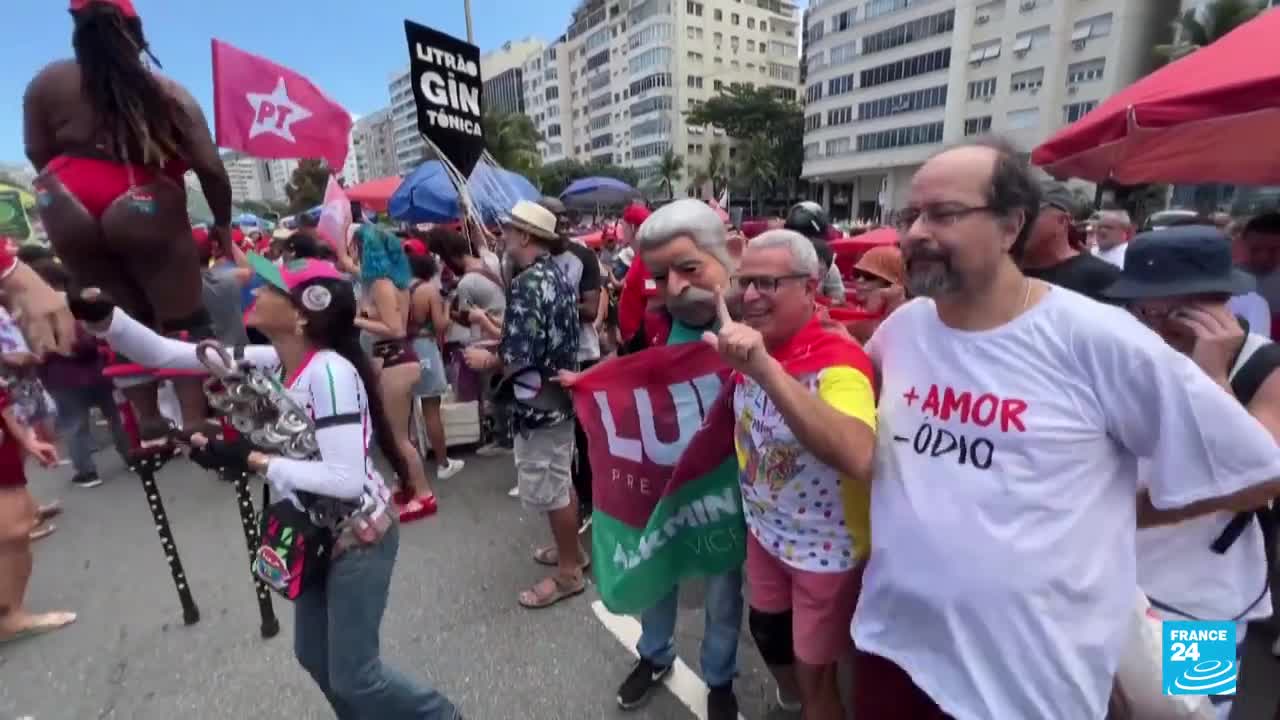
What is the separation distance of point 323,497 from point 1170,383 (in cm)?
218

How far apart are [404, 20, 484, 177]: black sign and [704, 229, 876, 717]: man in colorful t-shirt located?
10.3ft

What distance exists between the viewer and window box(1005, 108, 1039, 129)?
3497cm

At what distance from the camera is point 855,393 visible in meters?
1.57

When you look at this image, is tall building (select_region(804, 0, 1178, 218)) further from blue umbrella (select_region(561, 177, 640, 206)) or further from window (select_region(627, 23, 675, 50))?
window (select_region(627, 23, 675, 50))

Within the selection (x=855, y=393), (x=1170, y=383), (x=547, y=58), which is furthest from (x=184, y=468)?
(x=547, y=58)

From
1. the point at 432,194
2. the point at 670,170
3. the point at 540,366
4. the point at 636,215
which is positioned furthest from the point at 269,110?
the point at 670,170

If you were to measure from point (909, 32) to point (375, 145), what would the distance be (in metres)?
113

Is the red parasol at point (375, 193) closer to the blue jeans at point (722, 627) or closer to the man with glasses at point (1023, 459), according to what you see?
the blue jeans at point (722, 627)

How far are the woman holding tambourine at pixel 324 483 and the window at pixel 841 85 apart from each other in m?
51.3

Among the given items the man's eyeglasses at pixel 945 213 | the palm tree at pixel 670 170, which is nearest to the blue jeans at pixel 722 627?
the man's eyeglasses at pixel 945 213

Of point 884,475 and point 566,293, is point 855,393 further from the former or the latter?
point 566,293

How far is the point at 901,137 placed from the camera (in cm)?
4312

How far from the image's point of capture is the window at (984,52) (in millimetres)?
36531

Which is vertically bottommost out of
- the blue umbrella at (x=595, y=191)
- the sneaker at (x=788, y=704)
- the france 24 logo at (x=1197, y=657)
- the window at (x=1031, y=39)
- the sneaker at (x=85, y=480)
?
the sneaker at (x=788, y=704)
